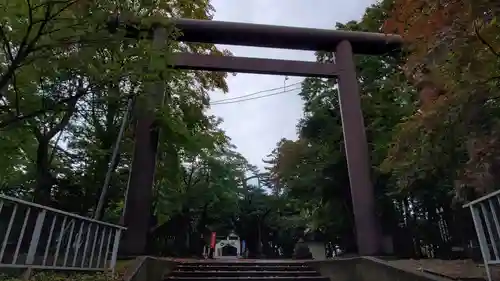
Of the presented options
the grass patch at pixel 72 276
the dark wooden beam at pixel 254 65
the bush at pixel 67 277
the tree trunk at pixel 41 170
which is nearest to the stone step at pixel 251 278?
the grass patch at pixel 72 276

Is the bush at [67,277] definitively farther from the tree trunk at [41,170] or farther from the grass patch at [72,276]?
the tree trunk at [41,170]

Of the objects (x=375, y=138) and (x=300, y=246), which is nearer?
(x=375, y=138)

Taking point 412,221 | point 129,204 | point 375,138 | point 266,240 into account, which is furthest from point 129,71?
point 266,240

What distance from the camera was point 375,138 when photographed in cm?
884

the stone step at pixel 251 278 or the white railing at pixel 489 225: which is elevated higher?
the white railing at pixel 489 225

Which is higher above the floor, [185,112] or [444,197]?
[185,112]

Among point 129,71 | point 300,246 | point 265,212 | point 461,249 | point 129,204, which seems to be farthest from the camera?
point 265,212

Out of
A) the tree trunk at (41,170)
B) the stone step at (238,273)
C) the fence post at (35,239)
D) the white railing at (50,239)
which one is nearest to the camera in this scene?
the white railing at (50,239)

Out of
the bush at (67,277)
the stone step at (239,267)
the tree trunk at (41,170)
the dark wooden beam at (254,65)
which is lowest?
the bush at (67,277)

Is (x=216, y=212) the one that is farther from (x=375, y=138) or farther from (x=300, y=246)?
(x=375, y=138)

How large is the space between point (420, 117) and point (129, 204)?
5.24 metres

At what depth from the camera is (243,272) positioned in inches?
253

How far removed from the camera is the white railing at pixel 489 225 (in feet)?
9.89

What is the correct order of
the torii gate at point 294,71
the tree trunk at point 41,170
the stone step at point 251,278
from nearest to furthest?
the stone step at point 251,278
the tree trunk at point 41,170
the torii gate at point 294,71
